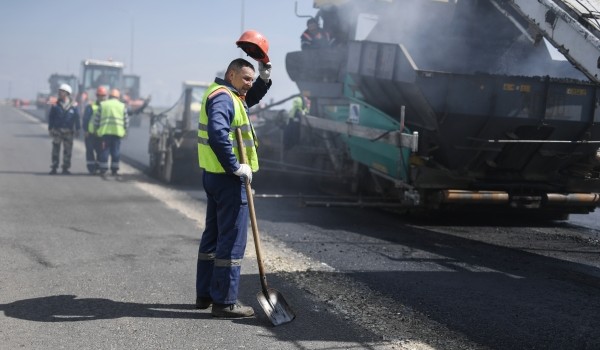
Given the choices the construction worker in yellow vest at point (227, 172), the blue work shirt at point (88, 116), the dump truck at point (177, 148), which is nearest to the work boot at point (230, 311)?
the construction worker in yellow vest at point (227, 172)

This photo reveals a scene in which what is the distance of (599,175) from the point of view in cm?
872

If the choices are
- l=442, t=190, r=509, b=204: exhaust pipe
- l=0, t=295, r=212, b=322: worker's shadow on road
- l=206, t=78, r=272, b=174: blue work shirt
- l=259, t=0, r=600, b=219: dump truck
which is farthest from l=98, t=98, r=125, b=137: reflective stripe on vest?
l=206, t=78, r=272, b=174: blue work shirt

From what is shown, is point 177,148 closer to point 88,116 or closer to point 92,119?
point 92,119

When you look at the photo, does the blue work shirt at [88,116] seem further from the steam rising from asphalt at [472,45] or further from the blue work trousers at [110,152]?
the steam rising from asphalt at [472,45]

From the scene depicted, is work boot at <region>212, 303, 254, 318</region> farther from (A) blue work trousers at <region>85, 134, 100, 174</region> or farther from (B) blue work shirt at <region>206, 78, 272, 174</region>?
(A) blue work trousers at <region>85, 134, 100, 174</region>

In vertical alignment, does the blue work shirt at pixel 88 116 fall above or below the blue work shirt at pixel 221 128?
below

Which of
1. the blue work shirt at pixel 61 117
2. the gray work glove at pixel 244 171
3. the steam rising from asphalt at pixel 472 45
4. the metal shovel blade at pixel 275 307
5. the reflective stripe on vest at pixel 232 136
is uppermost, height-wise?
the steam rising from asphalt at pixel 472 45

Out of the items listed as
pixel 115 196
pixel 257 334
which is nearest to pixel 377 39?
pixel 115 196

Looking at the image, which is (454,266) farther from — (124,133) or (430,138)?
(124,133)

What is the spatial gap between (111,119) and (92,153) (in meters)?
0.74

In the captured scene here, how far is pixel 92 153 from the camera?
13.6 meters

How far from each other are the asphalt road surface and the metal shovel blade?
11 centimetres

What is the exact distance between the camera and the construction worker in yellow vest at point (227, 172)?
4539 millimetres

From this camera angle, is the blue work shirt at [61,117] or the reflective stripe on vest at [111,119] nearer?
the reflective stripe on vest at [111,119]
